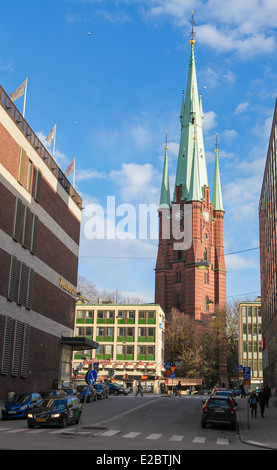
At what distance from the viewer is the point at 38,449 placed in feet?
47.8

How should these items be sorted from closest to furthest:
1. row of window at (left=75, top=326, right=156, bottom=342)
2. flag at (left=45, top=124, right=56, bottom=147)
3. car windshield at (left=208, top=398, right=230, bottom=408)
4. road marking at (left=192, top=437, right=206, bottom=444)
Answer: road marking at (left=192, top=437, right=206, bottom=444), car windshield at (left=208, top=398, right=230, bottom=408), flag at (left=45, top=124, right=56, bottom=147), row of window at (left=75, top=326, right=156, bottom=342)

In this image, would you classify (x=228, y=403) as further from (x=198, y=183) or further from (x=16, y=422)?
(x=198, y=183)

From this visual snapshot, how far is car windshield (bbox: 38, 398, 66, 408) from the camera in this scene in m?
23.8

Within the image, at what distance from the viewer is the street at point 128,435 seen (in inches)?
633

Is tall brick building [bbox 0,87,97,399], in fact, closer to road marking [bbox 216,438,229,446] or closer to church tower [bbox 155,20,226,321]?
road marking [bbox 216,438,229,446]

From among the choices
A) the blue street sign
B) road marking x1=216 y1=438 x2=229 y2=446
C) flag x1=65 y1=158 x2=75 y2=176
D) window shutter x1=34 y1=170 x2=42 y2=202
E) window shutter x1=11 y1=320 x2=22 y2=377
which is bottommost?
road marking x1=216 y1=438 x2=229 y2=446

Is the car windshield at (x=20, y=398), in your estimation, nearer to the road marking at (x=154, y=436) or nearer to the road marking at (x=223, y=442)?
the road marking at (x=154, y=436)

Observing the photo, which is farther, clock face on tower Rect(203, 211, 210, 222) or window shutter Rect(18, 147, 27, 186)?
A: clock face on tower Rect(203, 211, 210, 222)

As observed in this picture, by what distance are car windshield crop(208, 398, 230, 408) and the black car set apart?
6.63 metres

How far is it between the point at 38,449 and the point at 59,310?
35744mm

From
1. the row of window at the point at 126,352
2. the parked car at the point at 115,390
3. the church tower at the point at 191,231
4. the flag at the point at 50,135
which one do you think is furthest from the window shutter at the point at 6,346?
the church tower at the point at 191,231

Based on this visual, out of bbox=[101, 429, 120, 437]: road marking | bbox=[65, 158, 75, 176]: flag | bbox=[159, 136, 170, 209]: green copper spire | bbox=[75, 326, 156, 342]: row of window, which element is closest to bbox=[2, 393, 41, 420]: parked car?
bbox=[101, 429, 120, 437]: road marking

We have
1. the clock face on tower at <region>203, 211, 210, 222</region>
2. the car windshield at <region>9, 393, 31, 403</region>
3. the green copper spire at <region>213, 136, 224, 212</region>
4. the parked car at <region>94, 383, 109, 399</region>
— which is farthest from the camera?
the green copper spire at <region>213, 136, 224, 212</region>
